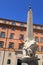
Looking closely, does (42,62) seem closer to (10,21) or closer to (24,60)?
(10,21)

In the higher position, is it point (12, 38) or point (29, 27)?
point (12, 38)

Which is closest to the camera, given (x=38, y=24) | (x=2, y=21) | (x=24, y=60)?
(x=24, y=60)

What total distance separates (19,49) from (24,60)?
2725 cm

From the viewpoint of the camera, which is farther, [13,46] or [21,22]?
[21,22]

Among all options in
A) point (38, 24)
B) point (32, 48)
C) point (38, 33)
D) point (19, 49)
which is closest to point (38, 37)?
point (38, 33)

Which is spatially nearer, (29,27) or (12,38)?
(29,27)

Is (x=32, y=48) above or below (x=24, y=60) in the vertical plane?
above

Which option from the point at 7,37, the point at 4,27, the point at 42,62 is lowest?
the point at 42,62

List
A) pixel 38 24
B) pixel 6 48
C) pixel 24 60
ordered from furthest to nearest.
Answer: pixel 38 24, pixel 6 48, pixel 24 60

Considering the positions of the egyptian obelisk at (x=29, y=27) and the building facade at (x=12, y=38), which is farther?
the building facade at (x=12, y=38)

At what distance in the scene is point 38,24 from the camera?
4691 cm

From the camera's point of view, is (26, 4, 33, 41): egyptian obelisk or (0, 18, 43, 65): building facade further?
(0, 18, 43, 65): building facade

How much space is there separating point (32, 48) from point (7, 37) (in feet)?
93.7

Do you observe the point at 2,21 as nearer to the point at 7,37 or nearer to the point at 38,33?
the point at 7,37
